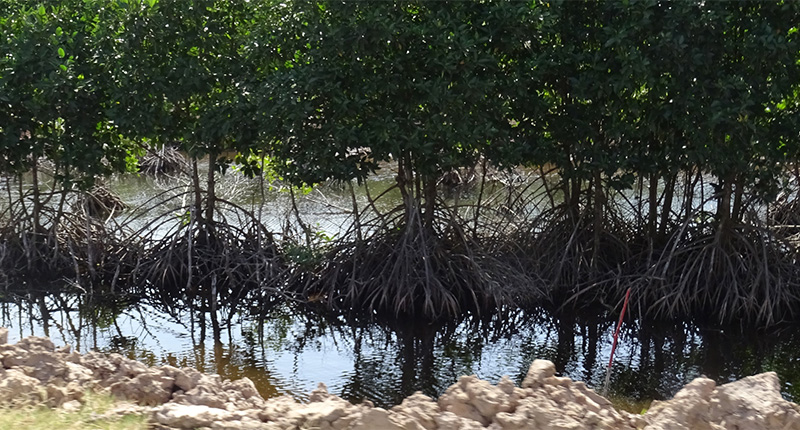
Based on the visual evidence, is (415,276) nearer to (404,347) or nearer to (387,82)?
(404,347)

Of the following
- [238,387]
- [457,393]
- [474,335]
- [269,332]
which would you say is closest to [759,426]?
[457,393]

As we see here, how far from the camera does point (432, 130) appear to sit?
396 inches

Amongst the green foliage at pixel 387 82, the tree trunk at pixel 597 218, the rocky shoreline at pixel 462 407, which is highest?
the green foliage at pixel 387 82

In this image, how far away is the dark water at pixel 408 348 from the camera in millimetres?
9484

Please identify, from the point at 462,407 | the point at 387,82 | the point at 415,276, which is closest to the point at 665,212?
the point at 415,276

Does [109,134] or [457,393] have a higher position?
[109,134]

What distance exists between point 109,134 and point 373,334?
424 centimetres

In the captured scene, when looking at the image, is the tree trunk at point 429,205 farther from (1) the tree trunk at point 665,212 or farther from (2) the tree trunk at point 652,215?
(1) the tree trunk at point 665,212

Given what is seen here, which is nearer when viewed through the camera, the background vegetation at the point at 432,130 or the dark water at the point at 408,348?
the dark water at the point at 408,348

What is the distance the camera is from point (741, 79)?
934cm

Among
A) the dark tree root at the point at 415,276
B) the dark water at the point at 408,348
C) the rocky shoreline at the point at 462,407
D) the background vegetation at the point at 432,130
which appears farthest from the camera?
the dark tree root at the point at 415,276

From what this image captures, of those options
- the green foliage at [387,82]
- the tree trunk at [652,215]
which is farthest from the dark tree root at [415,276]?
the tree trunk at [652,215]

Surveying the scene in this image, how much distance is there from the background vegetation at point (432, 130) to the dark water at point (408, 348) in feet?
1.21

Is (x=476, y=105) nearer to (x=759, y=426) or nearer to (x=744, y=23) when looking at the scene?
(x=744, y=23)
